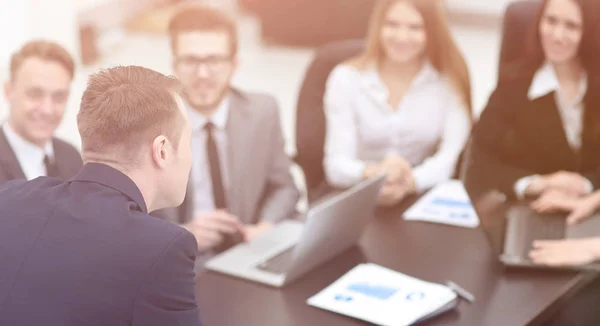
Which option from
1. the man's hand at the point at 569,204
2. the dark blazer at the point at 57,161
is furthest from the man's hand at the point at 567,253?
the dark blazer at the point at 57,161

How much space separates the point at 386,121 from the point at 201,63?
72 cm

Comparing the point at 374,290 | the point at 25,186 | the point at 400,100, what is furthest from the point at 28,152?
the point at 400,100

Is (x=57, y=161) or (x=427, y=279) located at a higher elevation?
(x=57, y=161)

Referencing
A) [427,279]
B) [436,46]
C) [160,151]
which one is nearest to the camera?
[160,151]

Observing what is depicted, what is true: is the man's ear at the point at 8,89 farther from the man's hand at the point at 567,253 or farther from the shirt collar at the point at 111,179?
the man's hand at the point at 567,253

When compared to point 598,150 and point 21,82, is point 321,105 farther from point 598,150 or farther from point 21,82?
point 21,82

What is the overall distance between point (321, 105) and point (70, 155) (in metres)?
1.12

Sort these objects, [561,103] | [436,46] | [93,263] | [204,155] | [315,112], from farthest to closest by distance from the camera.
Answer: [315,112]
[436,46]
[561,103]
[204,155]
[93,263]

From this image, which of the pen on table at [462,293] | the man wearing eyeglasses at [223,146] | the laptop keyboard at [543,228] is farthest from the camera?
the man wearing eyeglasses at [223,146]

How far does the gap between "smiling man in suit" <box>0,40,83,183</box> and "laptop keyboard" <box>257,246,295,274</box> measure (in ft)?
1.77

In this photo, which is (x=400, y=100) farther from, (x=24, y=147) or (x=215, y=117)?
(x=24, y=147)

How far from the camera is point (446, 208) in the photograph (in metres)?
2.46

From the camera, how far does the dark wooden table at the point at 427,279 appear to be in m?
1.81

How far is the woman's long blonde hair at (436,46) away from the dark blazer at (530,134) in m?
0.14
